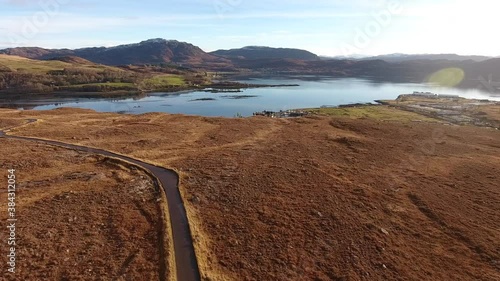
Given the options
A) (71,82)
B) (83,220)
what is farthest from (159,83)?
(83,220)

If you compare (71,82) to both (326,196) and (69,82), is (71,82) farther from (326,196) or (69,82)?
(326,196)

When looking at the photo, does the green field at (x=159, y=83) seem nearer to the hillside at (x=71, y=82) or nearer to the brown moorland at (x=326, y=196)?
the hillside at (x=71, y=82)

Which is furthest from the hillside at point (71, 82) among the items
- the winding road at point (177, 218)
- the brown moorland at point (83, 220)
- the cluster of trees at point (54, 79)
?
the brown moorland at point (83, 220)

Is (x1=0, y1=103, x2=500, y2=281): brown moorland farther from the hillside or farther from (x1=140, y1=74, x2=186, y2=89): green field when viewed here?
(x1=140, y1=74, x2=186, y2=89): green field

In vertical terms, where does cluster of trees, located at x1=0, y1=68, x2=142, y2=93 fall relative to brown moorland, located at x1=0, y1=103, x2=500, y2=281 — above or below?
above

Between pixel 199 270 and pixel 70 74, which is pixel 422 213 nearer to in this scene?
pixel 199 270

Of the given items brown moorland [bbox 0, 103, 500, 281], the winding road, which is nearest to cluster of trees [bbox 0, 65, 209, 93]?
brown moorland [bbox 0, 103, 500, 281]

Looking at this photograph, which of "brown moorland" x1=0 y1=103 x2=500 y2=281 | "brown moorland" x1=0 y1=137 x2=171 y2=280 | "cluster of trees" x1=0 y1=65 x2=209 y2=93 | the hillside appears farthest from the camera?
the hillside
